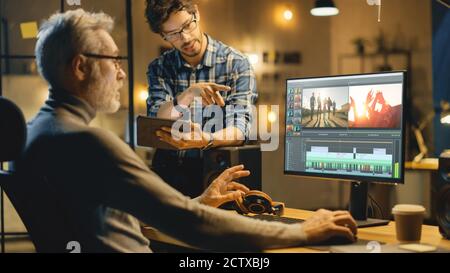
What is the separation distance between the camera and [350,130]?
213 centimetres

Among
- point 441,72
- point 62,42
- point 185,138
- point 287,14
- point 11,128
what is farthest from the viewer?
point 287,14

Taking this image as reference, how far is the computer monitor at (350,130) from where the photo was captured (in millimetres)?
2010

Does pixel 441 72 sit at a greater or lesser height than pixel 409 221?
greater

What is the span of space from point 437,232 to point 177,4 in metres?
1.51

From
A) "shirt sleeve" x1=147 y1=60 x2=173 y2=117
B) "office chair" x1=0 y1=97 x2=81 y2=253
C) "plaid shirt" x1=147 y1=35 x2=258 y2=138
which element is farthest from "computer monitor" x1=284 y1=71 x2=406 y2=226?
"office chair" x1=0 y1=97 x2=81 y2=253

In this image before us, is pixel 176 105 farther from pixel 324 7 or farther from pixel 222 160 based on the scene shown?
pixel 324 7

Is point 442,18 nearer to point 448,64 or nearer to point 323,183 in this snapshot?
point 448,64

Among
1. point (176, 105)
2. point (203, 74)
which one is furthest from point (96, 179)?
point (203, 74)

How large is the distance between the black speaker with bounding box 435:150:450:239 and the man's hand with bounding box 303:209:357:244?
1.00 feet

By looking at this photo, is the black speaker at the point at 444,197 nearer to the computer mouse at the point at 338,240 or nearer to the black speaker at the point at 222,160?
the computer mouse at the point at 338,240

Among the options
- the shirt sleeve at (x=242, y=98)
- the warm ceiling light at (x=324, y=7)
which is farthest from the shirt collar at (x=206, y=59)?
the warm ceiling light at (x=324, y=7)

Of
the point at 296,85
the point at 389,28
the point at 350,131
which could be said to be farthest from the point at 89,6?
the point at 389,28

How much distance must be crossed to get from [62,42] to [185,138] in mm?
871

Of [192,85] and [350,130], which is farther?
[192,85]
